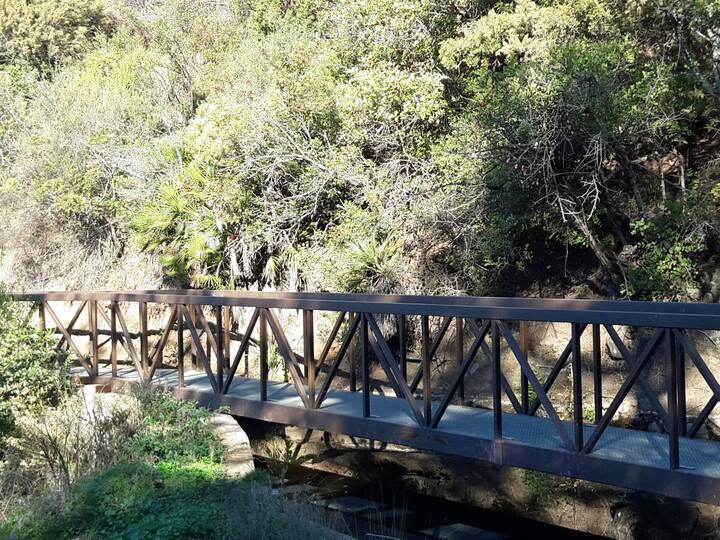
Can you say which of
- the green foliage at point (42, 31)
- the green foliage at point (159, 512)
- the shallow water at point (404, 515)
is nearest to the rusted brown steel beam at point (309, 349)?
the shallow water at point (404, 515)

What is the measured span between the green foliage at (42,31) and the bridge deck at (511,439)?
20.8 metres

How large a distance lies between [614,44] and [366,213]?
4552mm

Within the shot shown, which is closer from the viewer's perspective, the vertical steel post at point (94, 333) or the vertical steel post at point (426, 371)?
the vertical steel post at point (426, 371)

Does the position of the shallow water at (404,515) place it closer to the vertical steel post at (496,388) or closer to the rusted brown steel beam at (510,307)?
the vertical steel post at (496,388)

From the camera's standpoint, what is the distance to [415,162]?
12992mm

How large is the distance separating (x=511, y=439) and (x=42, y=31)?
82.2 ft

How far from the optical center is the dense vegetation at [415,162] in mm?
10250

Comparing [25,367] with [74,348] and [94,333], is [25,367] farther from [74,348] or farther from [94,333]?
[74,348]

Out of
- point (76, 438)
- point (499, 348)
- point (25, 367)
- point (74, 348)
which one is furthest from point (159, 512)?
point (74, 348)

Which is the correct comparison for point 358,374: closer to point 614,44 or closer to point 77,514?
point 614,44

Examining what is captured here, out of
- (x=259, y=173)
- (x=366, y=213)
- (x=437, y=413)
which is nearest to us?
(x=437, y=413)

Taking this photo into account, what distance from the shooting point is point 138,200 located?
1622 centimetres

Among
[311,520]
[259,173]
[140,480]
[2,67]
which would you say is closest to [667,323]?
[311,520]

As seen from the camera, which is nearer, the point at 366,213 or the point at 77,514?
the point at 77,514
